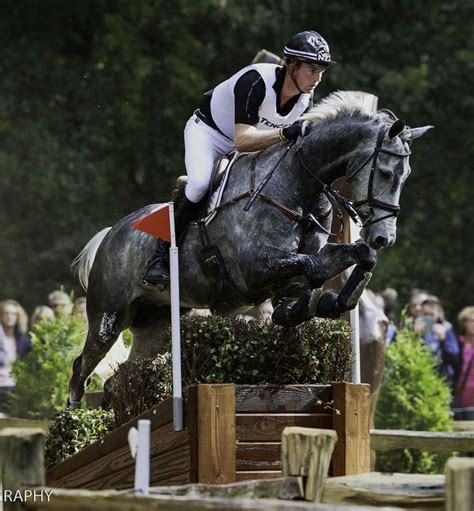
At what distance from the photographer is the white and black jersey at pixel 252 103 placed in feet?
24.6

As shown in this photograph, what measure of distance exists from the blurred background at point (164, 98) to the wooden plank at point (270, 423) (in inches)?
505

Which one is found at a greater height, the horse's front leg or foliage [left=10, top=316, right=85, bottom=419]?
foliage [left=10, top=316, right=85, bottom=419]

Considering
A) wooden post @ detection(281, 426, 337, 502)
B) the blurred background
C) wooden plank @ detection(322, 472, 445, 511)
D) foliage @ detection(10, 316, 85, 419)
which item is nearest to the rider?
wooden plank @ detection(322, 472, 445, 511)

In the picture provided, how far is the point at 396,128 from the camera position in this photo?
723cm

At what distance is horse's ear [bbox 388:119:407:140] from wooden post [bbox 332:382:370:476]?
1.48m

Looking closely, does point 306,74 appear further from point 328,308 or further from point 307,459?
point 307,459

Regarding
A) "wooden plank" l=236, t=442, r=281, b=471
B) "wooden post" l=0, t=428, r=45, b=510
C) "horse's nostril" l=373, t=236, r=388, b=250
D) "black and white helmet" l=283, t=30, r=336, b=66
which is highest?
"black and white helmet" l=283, t=30, r=336, b=66

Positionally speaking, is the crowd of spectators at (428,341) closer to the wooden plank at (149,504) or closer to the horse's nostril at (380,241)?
the horse's nostril at (380,241)

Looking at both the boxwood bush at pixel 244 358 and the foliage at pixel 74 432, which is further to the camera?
the foliage at pixel 74 432

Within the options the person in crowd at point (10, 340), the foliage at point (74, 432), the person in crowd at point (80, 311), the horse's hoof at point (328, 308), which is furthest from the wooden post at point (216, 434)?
the person in crowd at point (10, 340)

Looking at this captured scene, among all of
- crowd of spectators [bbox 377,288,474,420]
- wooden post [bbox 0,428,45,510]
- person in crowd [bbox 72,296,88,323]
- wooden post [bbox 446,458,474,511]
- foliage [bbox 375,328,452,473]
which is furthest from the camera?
crowd of spectators [bbox 377,288,474,420]

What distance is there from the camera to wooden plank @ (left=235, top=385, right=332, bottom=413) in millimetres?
6402

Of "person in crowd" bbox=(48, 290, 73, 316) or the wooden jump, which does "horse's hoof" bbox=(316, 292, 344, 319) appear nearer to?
the wooden jump

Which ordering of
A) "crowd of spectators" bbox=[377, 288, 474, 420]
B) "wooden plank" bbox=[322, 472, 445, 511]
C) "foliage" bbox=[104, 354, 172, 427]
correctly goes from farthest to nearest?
"crowd of spectators" bbox=[377, 288, 474, 420] → "foliage" bbox=[104, 354, 172, 427] → "wooden plank" bbox=[322, 472, 445, 511]
